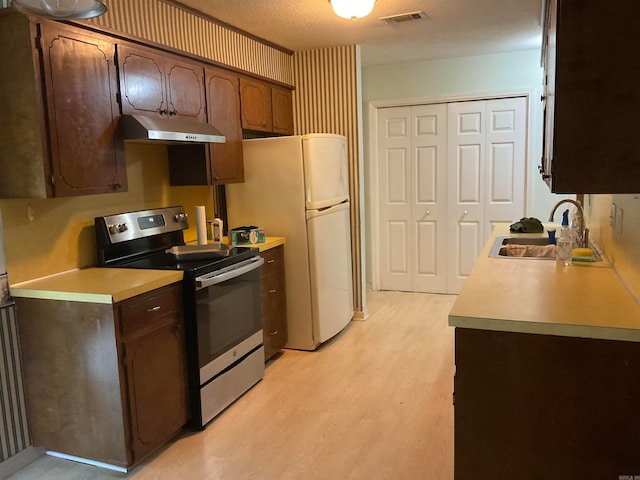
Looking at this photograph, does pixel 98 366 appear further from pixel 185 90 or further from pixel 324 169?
pixel 324 169

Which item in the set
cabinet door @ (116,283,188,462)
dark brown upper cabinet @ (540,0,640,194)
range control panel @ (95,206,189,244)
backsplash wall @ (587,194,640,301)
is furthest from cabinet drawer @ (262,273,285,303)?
dark brown upper cabinet @ (540,0,640,194)

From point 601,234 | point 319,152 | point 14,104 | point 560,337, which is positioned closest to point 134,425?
point 14,104

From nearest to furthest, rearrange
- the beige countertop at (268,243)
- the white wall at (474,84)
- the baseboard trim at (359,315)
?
the beige countertop at (268,243)
the baseboard trim at (359,315)
the white wall at (474,84)

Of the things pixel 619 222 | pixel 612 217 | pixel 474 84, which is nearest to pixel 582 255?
pixel 612 217

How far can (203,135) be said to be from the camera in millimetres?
3055

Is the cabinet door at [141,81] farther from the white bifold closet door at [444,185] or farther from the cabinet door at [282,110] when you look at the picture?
the white bifold closet door at [444,185]

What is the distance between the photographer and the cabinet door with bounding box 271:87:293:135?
420 centimetres

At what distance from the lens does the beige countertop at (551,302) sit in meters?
1.61

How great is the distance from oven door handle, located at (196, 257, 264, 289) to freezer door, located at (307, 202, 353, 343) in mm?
606

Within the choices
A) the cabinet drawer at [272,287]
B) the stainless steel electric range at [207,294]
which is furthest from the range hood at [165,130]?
the cabinet drawer at [272,287]

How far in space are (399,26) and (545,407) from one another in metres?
3.07

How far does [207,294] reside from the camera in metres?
2.75

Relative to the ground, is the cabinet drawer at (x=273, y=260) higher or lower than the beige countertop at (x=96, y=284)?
lower

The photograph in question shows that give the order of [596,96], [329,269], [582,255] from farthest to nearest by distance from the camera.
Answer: [329,269]
[582,255]
[596,96]
